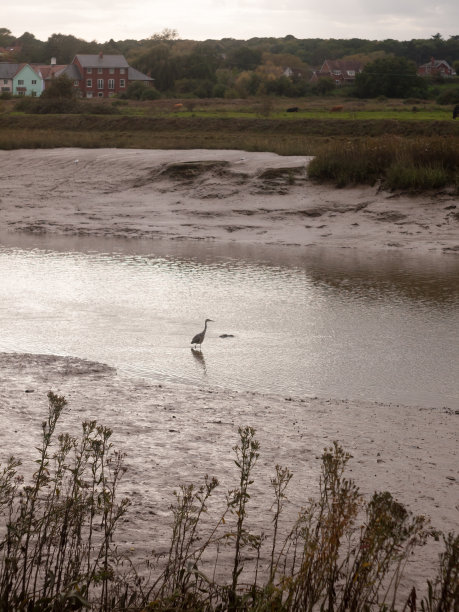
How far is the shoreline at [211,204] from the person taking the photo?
2038 centimetres

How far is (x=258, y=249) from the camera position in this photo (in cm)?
1912

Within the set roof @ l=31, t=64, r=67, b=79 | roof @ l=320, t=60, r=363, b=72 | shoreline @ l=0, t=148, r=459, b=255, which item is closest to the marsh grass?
shoreline @ l=0, t=148, r=459, b=255

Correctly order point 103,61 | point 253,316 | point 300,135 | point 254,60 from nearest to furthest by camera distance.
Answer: point 253,316 < point 300,135 < point 103,61 < point 254,60

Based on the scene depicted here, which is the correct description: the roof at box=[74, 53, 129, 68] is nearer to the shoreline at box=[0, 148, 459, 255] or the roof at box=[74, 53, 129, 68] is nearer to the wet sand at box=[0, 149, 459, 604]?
the shoreline at box=[0, 148, 459, 255]

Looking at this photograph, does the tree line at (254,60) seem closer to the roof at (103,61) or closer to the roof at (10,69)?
the roof at (103,61)

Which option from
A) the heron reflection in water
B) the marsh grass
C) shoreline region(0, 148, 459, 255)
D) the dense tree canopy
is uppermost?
the dense tree canopy

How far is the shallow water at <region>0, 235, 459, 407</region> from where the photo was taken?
29.8 ft

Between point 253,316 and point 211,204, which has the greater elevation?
point 211,204

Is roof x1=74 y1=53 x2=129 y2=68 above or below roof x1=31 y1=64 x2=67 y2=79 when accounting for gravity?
above

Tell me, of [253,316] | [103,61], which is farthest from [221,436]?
[103,61]

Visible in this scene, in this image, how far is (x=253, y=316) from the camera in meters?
11.9

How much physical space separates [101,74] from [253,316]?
9453 cm

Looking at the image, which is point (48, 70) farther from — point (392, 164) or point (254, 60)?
point (392, 164)

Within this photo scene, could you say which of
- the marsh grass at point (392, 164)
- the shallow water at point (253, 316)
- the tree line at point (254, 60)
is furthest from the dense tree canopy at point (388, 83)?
the shallow water at point (253, 316)
